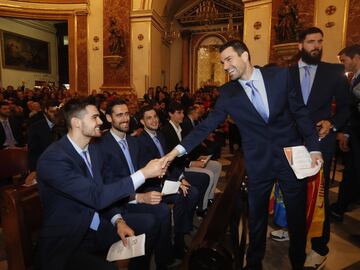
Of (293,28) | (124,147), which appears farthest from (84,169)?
(293,28)

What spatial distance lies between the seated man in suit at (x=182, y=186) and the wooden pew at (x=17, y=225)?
1.40 metres

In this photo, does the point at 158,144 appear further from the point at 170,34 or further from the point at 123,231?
the point at 170,34

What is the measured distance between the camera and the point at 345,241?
3018mm

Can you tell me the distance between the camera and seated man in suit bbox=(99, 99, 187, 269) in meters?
2.43

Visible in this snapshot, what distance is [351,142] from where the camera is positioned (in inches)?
133

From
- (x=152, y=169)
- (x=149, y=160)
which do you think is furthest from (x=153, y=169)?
(x=149, y=160)

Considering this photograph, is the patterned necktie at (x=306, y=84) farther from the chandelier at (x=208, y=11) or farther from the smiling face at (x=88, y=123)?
the chandelier at (x=208, y=11)

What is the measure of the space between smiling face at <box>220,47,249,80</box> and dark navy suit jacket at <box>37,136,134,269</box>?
101 cm

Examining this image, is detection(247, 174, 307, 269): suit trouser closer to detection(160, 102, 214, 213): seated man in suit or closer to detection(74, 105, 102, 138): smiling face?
detection(74, 105, 102, 138): smiling face

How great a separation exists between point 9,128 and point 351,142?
224 inches

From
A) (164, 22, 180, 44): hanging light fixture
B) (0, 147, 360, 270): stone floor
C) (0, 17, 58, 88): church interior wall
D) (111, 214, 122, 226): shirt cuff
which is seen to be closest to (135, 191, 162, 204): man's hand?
(111, 214, 122, 226): shirt cuff

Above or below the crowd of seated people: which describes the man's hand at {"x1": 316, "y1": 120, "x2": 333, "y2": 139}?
above

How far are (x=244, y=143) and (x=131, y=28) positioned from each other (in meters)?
10.8

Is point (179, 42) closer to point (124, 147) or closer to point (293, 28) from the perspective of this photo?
point (293, 28)
